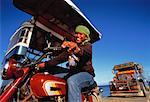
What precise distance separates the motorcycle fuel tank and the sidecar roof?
2.38 m

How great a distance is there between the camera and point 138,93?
2317 cm

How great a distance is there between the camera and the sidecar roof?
16.2 feet

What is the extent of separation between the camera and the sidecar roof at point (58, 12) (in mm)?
4938

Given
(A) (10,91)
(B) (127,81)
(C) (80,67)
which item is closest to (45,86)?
(A) (10,91)

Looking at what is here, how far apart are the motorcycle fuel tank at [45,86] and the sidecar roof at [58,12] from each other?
2.38 metres

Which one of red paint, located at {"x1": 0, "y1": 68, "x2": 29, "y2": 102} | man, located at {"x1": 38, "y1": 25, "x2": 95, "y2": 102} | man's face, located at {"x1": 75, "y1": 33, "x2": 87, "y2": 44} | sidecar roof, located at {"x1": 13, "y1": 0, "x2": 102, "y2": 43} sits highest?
sidecar roof, located at {"x1": 13, "y1": 0, "x2": 102, "y2": 43}

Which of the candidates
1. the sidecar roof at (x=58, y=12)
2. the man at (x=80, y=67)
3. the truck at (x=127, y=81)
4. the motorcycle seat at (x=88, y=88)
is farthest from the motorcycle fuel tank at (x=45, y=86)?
the truck at (x=127, y=81)

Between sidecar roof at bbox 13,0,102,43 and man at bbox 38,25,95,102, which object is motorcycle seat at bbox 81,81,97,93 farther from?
sidecar roof at bbox 13,0,102,43

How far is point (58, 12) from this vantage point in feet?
17.7

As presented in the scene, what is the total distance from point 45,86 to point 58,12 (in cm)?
309

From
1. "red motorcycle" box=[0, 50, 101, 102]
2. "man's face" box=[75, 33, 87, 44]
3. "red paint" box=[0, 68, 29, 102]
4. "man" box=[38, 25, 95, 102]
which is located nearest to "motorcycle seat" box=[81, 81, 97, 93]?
"man" box=[38, 25, 95, 102]

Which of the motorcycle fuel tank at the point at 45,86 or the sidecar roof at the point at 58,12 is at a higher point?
the sidecar roof at the point at 58,12

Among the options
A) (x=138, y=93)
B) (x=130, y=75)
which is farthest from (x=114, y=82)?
(x=138, y=93)

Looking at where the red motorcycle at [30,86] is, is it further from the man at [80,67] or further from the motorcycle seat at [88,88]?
the motorcycle seat at [88,88]
